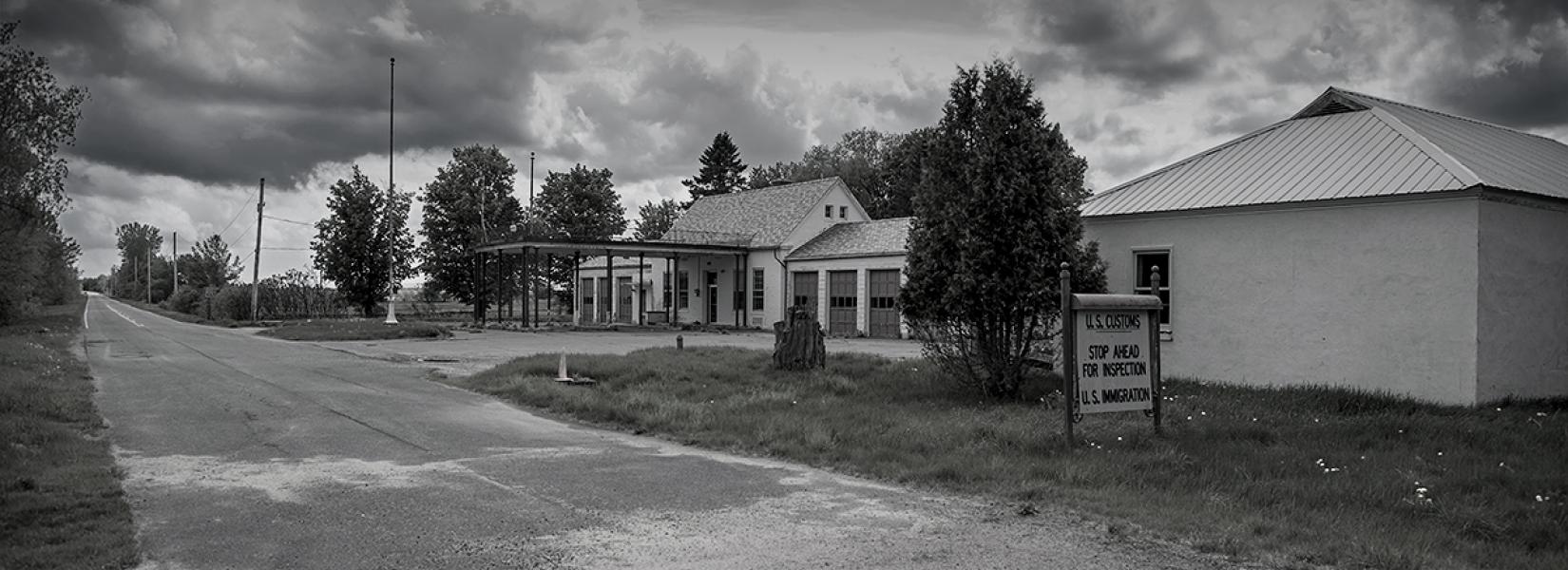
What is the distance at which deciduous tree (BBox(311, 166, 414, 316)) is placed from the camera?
182 feet

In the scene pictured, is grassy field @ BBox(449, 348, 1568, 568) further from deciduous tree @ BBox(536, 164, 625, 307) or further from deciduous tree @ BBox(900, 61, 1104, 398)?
deciduous tree @ BBox(536, 164, 625, 307)

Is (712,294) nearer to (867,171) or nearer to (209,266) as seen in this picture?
(867,171)

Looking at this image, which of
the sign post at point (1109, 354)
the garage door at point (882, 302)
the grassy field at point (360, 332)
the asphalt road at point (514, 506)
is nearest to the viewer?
the asphalt road at point (514, 506)

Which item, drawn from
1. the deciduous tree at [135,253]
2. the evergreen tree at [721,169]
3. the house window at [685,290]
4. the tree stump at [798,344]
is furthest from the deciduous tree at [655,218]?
the deciduous tree at [135,253]

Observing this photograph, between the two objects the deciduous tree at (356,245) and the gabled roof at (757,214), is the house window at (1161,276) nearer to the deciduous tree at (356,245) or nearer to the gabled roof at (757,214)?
the gabled roof at (757,214)

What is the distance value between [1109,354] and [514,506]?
6140 mm

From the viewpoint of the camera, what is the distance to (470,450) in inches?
388

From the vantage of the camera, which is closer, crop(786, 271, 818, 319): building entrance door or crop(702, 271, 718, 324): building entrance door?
crop(786, 271, 818, 319): building entrance door

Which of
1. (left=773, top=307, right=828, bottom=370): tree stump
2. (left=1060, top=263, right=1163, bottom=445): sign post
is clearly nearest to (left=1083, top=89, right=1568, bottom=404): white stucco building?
(left=1060, top=263, right=1163, bottom=445): sign post

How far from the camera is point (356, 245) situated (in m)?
55.4

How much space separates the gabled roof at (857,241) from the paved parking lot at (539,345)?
3.32 metres

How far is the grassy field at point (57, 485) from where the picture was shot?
580 cm

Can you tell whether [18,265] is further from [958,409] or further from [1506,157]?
[1506,157]

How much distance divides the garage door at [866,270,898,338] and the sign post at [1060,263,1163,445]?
72.6 ft
